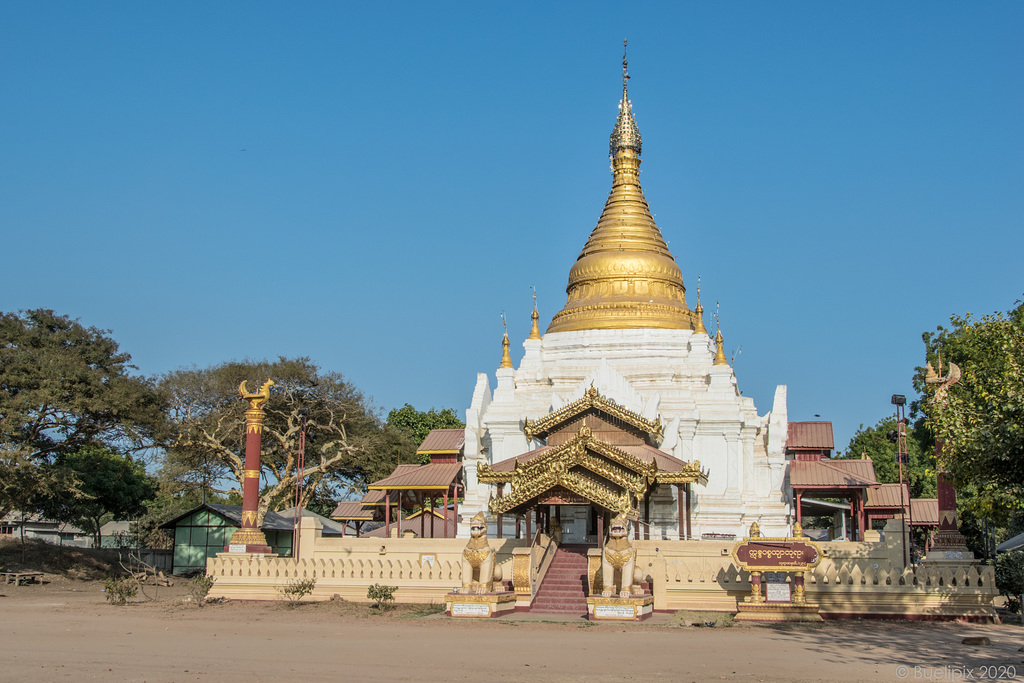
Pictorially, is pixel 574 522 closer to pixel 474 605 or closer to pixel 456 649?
pixel 474 605

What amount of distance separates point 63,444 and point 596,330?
20.2 meters

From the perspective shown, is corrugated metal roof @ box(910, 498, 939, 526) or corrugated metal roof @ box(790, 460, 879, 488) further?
corrugated metal roof @ box(910, 498, 939, 526)

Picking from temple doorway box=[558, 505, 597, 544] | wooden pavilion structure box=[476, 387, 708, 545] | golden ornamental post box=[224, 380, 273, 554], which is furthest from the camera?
temple doorway box=[558, 505, 597, 544]

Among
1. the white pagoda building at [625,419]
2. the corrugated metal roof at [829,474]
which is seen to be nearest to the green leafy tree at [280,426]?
the white pagoda building at [625,419]

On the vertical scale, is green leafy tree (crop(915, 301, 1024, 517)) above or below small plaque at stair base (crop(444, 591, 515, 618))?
above

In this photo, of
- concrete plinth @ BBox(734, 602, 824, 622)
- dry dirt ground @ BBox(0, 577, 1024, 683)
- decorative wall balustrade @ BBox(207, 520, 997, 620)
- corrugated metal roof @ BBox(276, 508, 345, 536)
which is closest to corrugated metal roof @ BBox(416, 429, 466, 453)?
corrugated metal roof @ BBox(276, 508, 345, 536)

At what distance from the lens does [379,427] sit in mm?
54938

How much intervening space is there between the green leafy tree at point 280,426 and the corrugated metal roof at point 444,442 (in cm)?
431

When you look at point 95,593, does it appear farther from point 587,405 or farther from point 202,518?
point 587,405

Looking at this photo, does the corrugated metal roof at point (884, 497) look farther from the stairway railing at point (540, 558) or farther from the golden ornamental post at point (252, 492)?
the golden ornamental post at point (252, 492)

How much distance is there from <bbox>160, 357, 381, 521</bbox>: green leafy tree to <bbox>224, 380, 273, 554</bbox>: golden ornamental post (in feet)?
39.8

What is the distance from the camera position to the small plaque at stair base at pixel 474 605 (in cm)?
2280

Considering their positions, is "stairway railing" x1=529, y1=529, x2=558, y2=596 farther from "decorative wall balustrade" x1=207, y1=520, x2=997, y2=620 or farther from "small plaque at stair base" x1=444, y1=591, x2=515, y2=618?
"small plaque at stair base" x1=444, y1=591, x2=515, y2=618

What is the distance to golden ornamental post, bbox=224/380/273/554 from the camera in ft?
98.6
